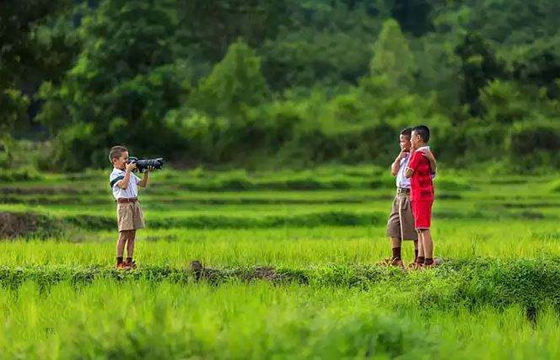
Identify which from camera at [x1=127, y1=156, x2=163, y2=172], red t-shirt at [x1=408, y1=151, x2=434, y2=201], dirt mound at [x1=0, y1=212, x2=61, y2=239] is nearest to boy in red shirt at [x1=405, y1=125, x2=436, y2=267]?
red t-shirt at [x1=408, y1=151, x2=434, y2=201]

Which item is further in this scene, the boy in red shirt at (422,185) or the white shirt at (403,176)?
the white shirt at (403,176)

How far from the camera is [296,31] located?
47.2 metres

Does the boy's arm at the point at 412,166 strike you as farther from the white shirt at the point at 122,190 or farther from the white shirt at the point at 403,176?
the white shirt at the point at 122,190

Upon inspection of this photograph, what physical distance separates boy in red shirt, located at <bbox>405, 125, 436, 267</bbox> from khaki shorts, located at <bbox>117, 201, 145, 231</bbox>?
218cm

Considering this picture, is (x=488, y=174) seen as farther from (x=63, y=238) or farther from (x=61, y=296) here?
(x=61, y=296)

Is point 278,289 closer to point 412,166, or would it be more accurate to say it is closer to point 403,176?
point 412,166

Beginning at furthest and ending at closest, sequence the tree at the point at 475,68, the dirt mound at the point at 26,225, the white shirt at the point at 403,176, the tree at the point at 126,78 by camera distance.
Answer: the tree at the point at 475,68 < the tree at the point at 126,78 < the dirt mound at the point at 26,225 < the white shirt at the point at 403,176

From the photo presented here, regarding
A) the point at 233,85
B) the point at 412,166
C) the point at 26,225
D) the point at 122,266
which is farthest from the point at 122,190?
the point at 233,85

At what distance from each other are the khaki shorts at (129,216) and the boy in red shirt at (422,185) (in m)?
2.18

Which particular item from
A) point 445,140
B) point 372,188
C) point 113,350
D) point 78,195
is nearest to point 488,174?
point 445,140

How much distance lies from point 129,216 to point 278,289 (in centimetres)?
229

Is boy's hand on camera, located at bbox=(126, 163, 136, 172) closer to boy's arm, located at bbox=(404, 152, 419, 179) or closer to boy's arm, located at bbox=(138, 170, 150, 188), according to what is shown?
boy's arm, located at bbox=(138, 170, 150, 188)

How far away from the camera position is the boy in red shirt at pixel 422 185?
31.8 feet

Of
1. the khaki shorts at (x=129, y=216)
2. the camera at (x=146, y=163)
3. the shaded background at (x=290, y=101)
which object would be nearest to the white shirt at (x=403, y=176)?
the camera at (x=146, y=163)
